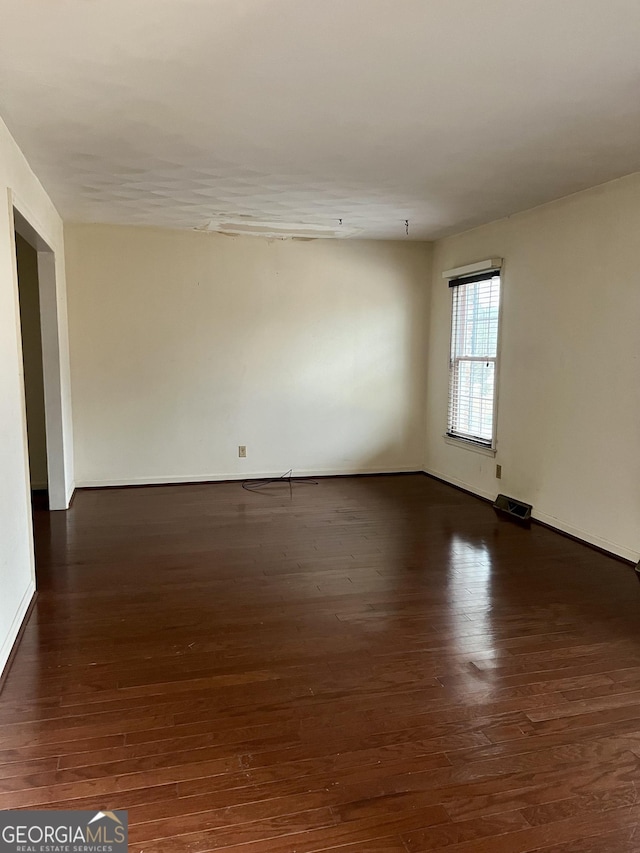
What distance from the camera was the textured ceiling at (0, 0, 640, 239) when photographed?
1896mm

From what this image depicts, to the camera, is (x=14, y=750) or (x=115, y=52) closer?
(x=14, y=750)

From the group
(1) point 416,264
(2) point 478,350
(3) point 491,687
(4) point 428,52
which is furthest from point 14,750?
(1) point 416,264

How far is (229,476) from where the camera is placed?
584 centimetres

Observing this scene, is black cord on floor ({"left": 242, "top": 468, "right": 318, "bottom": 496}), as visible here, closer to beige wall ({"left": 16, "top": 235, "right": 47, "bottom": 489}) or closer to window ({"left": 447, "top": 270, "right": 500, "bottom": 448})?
window ({"left": 447, "top": 270, "right": 500, "bottom": 448})

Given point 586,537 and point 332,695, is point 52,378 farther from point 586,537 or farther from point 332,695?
point 586,537

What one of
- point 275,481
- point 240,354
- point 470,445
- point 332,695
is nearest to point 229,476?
point 275,481

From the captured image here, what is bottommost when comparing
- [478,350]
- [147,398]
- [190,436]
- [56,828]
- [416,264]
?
[56,828]

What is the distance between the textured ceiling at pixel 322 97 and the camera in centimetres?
190

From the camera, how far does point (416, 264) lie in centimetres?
605

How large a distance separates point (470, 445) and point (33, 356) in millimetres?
4161

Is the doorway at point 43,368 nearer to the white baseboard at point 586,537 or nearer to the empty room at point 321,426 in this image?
the empty room at point 321,426

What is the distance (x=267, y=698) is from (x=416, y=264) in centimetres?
486

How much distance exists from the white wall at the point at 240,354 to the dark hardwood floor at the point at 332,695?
1.71m

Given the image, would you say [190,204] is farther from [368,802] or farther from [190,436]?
[368,802]
